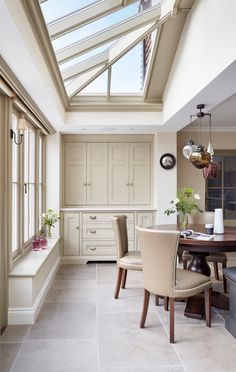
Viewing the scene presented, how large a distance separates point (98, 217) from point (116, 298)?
1.98 metres

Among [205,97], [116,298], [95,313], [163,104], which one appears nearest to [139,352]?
[95,313]

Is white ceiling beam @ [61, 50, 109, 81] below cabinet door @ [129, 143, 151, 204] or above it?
above

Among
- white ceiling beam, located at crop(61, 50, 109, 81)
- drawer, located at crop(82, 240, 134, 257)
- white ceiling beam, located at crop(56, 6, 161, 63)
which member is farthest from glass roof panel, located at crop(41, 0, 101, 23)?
drawer, located at crop(82, 240, 134, 257)

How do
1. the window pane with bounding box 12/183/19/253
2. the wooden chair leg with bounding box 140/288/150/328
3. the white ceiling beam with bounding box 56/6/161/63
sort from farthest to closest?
1. the window pane with bounding box 12/183/19/253
2. the white ceiling beam with bounding box 56/6/161/63
3. the wooden chair leg with bounding box 140/288/150/328

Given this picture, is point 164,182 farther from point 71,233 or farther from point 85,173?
point 71,233

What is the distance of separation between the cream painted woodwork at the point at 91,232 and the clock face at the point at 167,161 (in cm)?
82

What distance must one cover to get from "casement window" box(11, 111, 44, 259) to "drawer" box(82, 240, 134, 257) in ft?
3.44

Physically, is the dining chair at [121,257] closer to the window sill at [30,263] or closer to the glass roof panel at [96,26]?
the window sill at [30,263]

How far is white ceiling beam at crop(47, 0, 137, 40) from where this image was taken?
286 centimetres

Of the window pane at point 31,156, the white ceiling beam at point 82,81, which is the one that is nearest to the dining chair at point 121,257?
the window pane at point 31,156

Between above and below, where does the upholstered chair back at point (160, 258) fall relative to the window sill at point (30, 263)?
above

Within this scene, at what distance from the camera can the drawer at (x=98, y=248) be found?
18.3 ft

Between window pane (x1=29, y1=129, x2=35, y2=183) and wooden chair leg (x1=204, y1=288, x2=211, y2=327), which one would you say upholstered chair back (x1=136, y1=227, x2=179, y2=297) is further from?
window pane (x1=29, y1=129, x2=35, y2=183)

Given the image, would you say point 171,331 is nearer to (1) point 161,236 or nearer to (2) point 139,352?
(2) point 139,352
